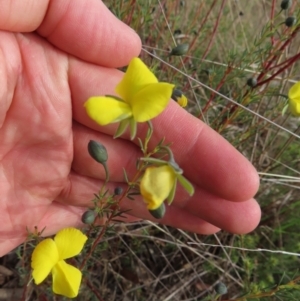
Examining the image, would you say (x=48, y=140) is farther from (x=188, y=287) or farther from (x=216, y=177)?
(x=188, y=287)

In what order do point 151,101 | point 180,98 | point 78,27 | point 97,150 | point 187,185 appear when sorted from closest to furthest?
Result: point 187,185
point 151,101
point 97,150
point 78,27
point 180,98

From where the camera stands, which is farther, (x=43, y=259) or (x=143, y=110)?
(x=43, y=259)

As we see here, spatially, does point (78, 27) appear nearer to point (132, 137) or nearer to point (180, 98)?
point (180, 98)

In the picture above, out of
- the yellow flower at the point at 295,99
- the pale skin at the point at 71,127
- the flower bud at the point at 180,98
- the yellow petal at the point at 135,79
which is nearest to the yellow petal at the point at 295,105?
the yellow flower at the point at 295,99

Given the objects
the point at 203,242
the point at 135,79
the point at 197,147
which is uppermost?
the point at 135,79

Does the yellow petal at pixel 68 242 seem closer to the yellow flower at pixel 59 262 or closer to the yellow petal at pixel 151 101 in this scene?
the yellow flower at pixel 59 262

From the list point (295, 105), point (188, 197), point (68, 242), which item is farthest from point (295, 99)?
point (68, 242)
